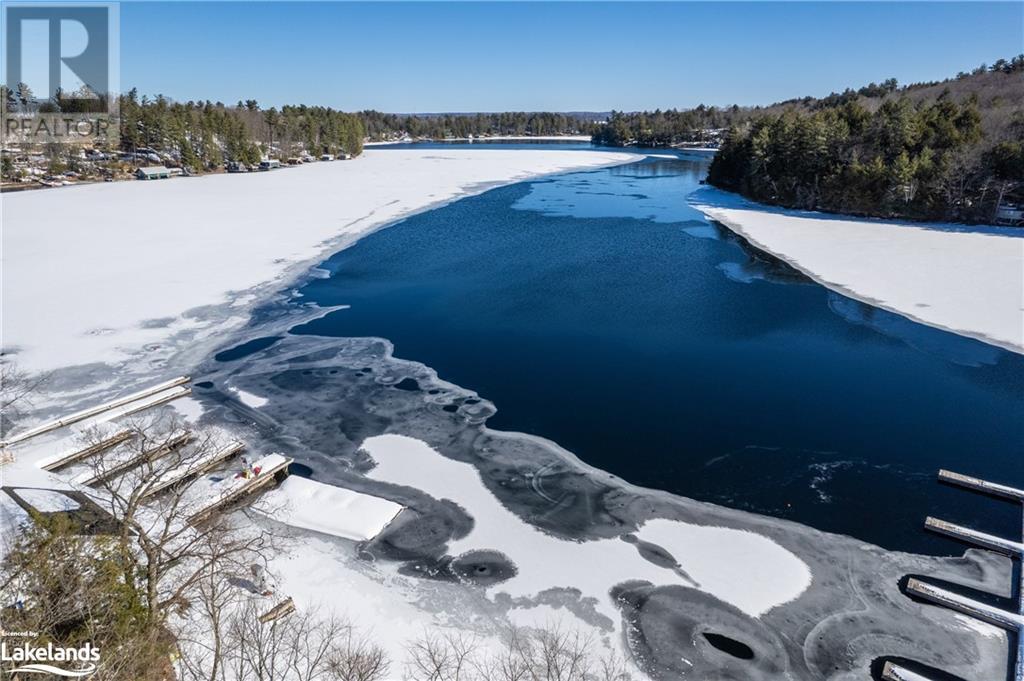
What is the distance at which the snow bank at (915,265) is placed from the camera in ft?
70.7

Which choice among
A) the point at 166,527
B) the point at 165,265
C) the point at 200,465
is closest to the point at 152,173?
the point at 165,265

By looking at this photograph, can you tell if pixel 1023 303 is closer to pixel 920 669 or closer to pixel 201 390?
pixel 920 669

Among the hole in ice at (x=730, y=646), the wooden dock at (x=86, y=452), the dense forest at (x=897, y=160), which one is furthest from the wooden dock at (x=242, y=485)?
the dense forest at (x=897, y=160)

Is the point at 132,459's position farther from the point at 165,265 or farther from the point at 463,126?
the point at 463,126

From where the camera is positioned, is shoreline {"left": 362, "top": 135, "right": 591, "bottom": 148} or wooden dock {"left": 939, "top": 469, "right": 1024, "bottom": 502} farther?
shoreline {"left": 362, "top": 135, "right": 591, "bottom": 148}

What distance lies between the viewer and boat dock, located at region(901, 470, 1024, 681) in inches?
331

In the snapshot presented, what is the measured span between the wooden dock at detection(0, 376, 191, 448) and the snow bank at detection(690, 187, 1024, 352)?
85.3ft

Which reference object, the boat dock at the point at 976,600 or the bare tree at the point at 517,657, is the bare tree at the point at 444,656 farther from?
the boat dock at the point at 976,600

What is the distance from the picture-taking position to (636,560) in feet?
34.5

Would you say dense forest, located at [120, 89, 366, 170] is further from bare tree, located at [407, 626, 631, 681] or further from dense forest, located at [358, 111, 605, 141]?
bare tree, located at [407, 626, 631, 681]

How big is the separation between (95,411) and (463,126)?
151282mm

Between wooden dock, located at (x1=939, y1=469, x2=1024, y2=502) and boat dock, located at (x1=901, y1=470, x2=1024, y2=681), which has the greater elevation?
wooden dock, located at (x1=939, y1=469, x2=1024, y2=502)

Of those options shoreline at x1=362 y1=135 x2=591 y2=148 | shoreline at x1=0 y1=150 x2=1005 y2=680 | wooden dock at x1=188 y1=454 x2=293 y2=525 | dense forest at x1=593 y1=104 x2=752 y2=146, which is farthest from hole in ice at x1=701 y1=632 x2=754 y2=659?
shoreline at x1=362 y1=135 x2=591 y2=148

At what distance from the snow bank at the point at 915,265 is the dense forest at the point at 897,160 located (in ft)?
6.91
